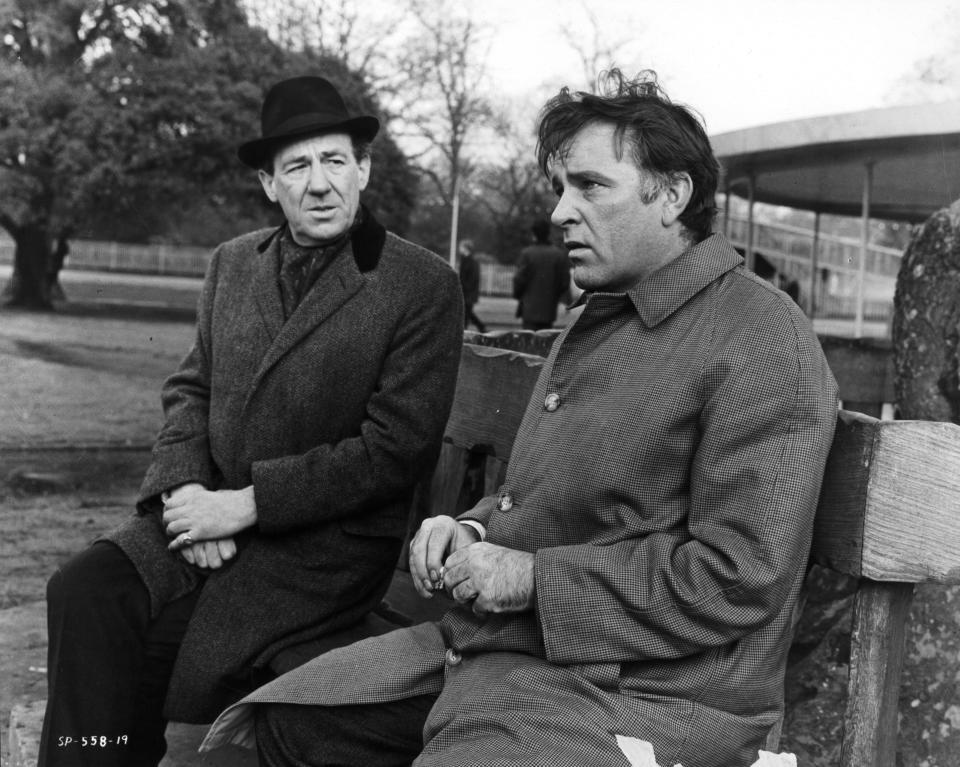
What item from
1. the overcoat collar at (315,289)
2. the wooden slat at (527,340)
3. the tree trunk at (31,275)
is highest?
the overcoat collar at (315,289)

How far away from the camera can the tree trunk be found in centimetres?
2831

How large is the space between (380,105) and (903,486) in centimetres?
2948

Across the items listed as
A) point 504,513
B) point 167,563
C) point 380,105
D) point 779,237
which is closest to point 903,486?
point 504,513

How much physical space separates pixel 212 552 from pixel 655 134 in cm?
143

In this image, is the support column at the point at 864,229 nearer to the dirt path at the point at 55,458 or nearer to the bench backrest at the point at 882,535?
the dirt path at the point at 55,458

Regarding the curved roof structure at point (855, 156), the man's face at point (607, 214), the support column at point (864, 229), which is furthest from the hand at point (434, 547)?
the support column at point (864, 229)

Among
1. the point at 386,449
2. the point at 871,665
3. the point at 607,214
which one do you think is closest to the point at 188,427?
the point at 386,449

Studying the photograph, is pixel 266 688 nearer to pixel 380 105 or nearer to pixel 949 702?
pixel 949 702

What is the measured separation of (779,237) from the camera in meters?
42.3

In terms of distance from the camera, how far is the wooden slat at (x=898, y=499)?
189cm

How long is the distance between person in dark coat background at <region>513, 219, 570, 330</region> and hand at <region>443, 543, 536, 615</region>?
539 inches

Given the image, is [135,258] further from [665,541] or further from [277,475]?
[665,541]

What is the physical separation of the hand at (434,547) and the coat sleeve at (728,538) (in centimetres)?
39

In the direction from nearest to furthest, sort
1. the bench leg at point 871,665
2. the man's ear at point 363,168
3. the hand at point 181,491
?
1. the bench leg at point 871,665
2. the hand at point 181,491
3. the man's ear at point 363,168
